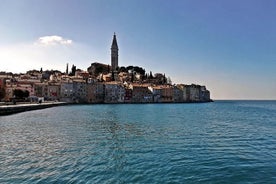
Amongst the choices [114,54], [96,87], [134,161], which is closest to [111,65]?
[114,54]

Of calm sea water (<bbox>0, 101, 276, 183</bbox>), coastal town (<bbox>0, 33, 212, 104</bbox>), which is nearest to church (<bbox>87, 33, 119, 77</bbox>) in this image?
coastal town (<bbox>0, 33, 212, 104</bbox>)

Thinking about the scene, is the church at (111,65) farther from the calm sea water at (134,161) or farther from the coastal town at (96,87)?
the calm sea water at (134,161)

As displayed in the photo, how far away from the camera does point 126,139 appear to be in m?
19.4

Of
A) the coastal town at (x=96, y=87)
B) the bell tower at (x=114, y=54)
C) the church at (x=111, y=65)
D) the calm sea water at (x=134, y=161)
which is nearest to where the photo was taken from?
the calm sea water at (x=134, y=161)

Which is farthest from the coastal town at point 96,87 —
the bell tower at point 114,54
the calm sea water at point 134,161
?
the calm sea water at point 134,161

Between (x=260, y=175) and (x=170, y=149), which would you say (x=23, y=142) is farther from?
(x=260, y=175)

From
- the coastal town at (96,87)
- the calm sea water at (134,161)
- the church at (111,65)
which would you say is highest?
the church at (111,65)

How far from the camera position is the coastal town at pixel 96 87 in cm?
9512

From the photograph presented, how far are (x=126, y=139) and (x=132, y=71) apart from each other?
148995 millimetres

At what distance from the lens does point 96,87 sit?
390 ft

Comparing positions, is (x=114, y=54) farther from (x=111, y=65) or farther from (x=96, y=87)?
(x=96, y=87)

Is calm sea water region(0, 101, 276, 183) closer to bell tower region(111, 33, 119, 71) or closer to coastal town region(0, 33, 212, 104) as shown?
coastal town region(0, 33, 212, 104)

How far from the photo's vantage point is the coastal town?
9512 centimetres

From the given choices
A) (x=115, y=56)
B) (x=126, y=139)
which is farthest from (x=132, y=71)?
(x=126, y=139)
